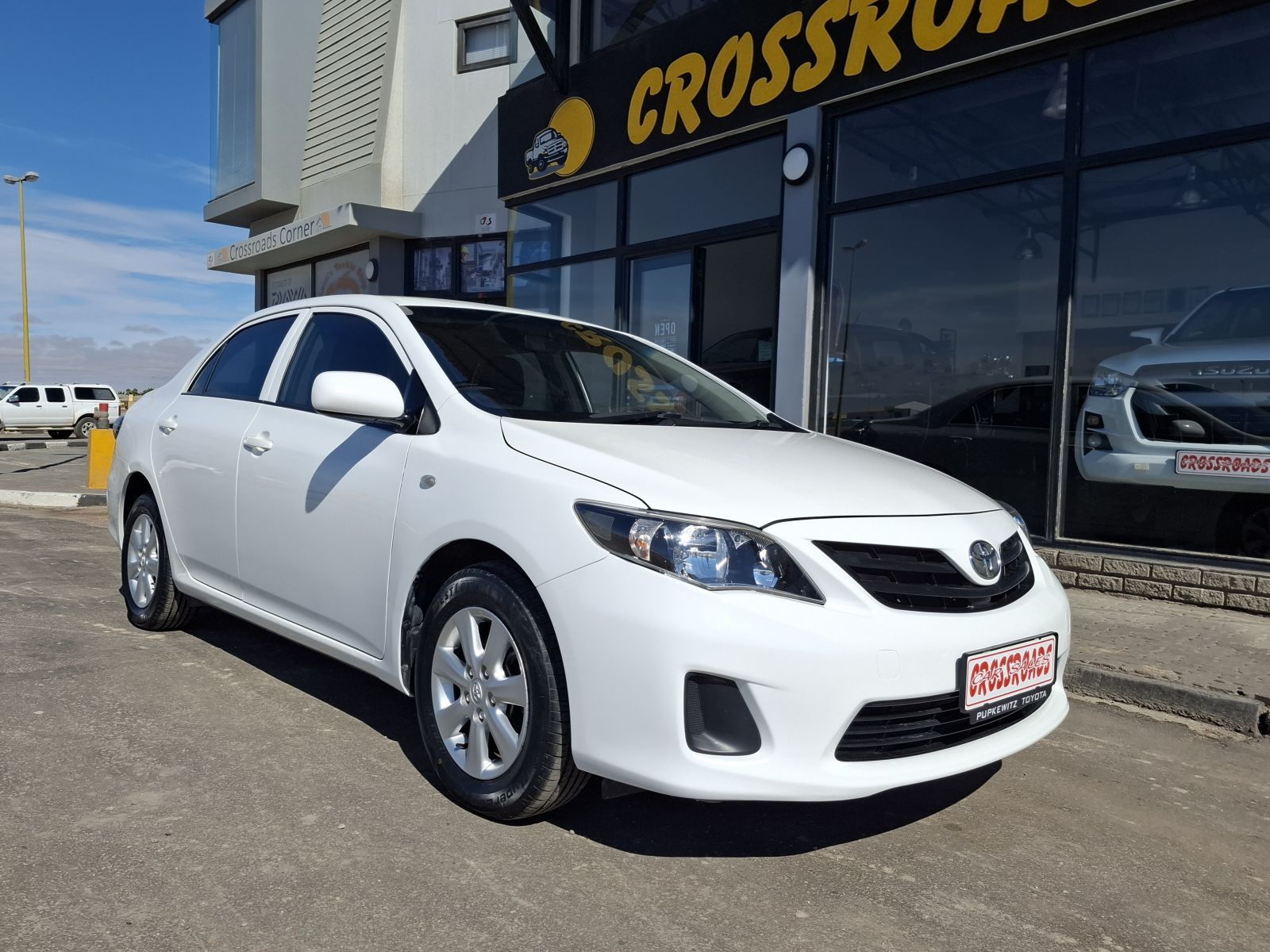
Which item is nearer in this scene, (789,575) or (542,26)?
(789,575)

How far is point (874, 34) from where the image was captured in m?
7.42

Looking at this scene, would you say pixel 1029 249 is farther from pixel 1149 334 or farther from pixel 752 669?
pixel 752 669

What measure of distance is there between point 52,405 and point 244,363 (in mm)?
27428

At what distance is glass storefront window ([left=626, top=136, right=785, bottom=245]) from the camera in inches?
341

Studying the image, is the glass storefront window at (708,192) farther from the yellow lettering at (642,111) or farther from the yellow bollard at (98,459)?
the yellow bollard at (98,459)

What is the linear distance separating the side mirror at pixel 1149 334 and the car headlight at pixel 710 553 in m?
4.86

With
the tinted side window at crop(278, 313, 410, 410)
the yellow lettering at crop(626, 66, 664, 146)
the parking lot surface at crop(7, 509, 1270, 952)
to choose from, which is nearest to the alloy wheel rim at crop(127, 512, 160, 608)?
the parking lot surface at crop(7, 509, 1270, 952)

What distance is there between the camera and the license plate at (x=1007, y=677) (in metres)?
2.58

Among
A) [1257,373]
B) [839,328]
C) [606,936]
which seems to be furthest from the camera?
[839,328]

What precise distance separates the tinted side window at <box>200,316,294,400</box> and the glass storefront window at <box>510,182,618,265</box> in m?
6.01

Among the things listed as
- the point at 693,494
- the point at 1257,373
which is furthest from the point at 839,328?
the point at 693,494

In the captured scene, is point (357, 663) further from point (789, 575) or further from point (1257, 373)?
point (1257, 373)

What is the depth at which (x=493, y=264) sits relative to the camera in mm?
14625

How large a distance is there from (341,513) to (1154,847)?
2721mm
